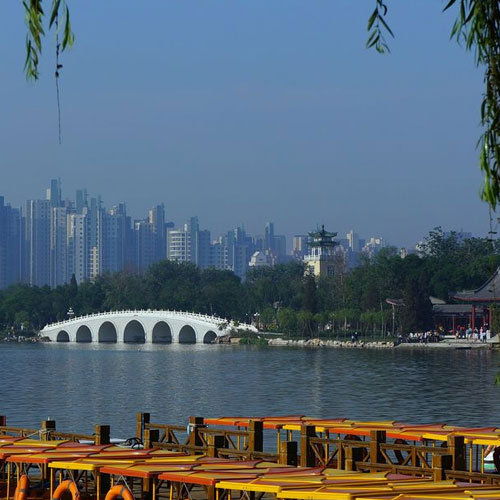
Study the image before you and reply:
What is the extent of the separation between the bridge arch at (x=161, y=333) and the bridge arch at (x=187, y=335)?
229cm

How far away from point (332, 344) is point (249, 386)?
4805cm

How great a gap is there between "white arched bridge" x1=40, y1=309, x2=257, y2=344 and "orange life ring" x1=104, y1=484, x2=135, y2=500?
9740 centimetres

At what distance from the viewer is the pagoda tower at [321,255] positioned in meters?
157

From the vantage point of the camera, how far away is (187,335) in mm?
123062

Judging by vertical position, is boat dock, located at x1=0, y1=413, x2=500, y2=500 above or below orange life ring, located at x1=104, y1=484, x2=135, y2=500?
above

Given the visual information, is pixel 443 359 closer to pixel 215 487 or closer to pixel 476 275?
pixel 476 275

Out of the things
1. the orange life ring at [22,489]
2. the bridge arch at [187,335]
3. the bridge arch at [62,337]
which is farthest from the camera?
the bridge arch at [62,337]

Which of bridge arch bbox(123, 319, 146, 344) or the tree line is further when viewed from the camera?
bridge arch bbox(123, 319, 146, 344)

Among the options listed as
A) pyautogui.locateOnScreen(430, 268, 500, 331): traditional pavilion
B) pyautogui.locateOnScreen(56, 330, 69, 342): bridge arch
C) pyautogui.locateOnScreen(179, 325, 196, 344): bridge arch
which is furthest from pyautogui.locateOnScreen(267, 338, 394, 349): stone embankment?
pyautogui.locateOnScreen(56, 330, 69, 342): bridge arch

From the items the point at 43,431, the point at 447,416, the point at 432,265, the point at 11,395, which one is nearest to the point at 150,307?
the point at 432,265

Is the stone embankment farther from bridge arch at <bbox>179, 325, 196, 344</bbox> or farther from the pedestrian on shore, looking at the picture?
the pedestrian on shore

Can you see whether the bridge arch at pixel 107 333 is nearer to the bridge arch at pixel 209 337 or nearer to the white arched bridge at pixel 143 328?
the white arched bridge at pixel 143 328

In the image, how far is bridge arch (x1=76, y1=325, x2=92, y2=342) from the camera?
126m

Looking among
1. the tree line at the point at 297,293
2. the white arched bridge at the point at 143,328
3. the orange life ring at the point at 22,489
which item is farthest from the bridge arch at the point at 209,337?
the orange life ring at the point at 22,489
